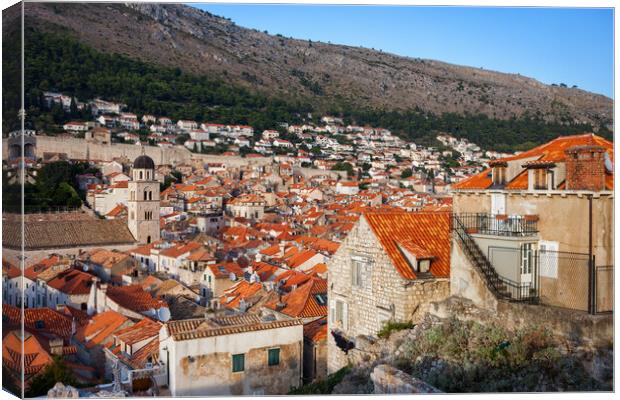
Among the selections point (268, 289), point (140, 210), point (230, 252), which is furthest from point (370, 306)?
point (140, 210)

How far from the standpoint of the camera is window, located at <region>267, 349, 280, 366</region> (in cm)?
947

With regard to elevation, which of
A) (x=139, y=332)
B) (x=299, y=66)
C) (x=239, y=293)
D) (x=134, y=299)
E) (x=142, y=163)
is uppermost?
(x=299, y=66)

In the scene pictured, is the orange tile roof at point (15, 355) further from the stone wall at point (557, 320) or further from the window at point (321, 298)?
the window at point (321, 298)

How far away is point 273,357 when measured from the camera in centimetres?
955

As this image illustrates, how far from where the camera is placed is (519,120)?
80125mm

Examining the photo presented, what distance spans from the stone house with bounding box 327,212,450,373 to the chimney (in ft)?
6.70

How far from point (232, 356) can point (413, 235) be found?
2962 millimetres

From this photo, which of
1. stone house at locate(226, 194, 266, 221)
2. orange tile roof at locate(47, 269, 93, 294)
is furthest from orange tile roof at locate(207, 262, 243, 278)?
stone house at locate(226, 194, 266, 221)

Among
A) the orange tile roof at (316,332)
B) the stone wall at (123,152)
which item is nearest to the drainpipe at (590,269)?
the orange tile roof at (316,332)

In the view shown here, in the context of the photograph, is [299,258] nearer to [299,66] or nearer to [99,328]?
[99,328]

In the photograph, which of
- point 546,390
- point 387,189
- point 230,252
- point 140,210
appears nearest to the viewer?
point 546,390

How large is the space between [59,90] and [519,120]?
175ft

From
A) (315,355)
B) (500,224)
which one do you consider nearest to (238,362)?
(315,355)

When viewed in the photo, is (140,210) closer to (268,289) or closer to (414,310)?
(268,289)
